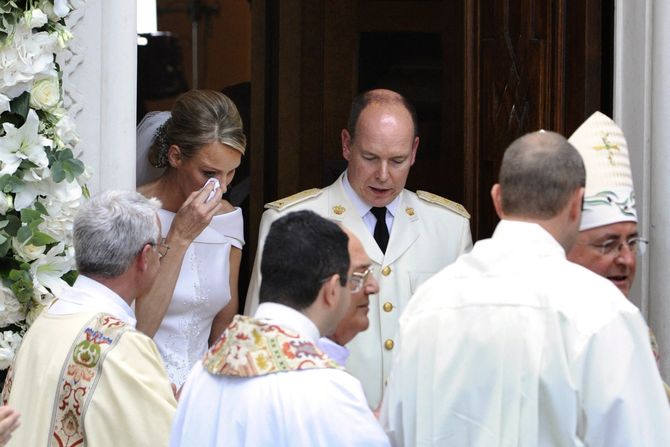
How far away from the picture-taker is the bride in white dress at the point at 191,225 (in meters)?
4.91

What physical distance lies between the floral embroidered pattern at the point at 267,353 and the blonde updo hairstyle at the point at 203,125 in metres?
1.83

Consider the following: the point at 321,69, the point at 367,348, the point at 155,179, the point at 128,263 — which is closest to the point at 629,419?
the point at 128,263

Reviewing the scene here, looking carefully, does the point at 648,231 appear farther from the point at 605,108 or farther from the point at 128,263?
the point at 128,263

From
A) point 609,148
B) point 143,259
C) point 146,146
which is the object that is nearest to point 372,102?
point 146,146

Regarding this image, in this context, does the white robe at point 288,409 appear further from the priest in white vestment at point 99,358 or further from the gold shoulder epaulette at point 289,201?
the gold shoulder epaulette at point 289,201

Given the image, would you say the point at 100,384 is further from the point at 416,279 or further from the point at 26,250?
the point at 416,279

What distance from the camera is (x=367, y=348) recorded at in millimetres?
5078

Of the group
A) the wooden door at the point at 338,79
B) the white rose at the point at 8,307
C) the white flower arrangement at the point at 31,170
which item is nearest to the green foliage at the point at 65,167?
the white flower arrangement at the point at 31,170

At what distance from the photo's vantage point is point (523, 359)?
3.46m

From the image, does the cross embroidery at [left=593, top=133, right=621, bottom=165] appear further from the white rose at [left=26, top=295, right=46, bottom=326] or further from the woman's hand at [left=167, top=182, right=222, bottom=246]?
the white rose at [left=26, top=295, right=46, bottom=326]

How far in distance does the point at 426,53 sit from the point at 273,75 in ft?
2.88

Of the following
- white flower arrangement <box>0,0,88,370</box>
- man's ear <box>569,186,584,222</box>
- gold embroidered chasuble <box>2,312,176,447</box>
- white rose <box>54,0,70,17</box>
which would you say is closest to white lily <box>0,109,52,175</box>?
Answer: white flower arrangement <box>0,0,88,370</box>

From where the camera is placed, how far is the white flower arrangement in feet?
14.8

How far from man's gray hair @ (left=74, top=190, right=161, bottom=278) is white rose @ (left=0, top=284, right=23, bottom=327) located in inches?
19.8
